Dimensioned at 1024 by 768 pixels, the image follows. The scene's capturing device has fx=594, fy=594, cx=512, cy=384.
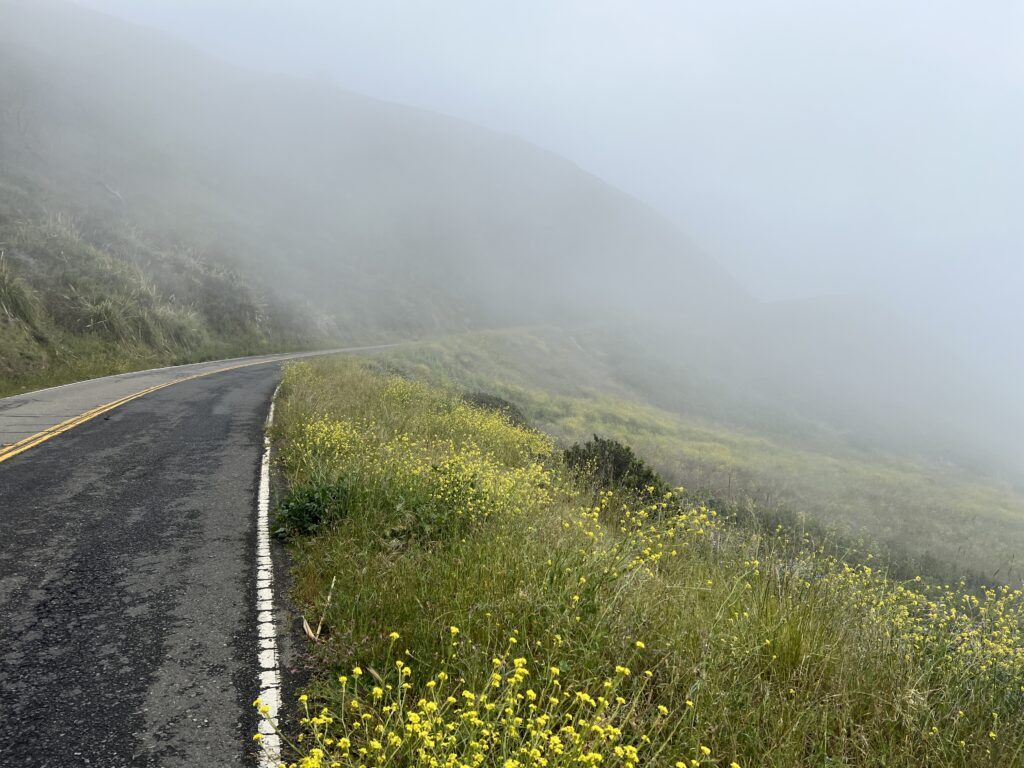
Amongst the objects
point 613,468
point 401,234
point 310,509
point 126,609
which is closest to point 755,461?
point 613,468

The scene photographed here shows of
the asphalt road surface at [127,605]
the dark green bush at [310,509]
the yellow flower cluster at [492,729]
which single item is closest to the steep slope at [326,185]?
the asphalt road surface at [127,605]

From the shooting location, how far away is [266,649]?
4.20 metres

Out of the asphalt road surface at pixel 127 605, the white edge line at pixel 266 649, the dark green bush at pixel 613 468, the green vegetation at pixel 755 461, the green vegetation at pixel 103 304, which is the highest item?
the green vegetation at pixel 103 304

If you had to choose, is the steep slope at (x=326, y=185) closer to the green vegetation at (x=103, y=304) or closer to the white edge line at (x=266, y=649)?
the green vegetation at (x=103, y=304)

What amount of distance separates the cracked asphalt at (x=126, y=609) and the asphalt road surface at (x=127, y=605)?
1 centimetres

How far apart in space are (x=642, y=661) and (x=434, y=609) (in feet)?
4.79

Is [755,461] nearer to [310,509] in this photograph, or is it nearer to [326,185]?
[310,509]

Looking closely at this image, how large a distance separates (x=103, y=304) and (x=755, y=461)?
30043 millimetres

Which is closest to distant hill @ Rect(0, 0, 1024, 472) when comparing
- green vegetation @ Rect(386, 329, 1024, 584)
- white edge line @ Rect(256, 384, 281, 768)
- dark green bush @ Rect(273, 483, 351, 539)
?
green vegetation @ Rect(386, 329, 1024, 584)

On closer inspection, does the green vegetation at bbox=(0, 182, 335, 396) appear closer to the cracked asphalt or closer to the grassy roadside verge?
the cracked asphalt

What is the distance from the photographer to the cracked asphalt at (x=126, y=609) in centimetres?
330

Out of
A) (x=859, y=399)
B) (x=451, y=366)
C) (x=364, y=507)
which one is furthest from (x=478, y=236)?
(x=364, y=507)

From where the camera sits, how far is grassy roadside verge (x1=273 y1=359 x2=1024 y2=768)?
3097 millimetres

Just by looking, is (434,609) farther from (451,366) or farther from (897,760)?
(451,366)
